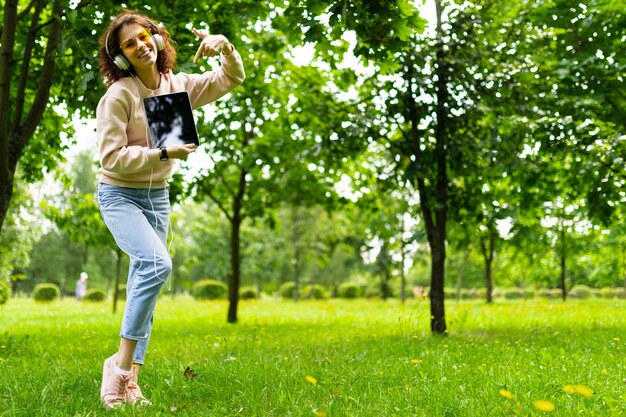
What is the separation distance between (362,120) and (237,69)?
4.04 meters

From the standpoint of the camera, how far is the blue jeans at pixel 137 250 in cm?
314

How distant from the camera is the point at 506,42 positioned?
7.46 m

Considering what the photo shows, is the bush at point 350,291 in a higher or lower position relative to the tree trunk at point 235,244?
lower

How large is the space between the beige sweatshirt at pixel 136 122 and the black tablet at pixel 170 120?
0.07m

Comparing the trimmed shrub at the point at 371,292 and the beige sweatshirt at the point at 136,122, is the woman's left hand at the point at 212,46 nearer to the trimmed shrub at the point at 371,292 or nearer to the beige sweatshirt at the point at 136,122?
the beige sweatshirt at the point at 136,122

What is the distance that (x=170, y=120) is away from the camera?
10.5 ft

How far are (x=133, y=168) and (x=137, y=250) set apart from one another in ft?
1.55

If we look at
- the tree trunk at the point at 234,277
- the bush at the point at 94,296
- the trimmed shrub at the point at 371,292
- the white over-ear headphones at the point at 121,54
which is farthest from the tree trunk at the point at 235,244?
the trimmed shrub at the point at 371,292

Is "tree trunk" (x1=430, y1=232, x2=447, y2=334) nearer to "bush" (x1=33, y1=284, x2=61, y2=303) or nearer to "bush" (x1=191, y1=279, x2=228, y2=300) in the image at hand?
"bush" (x1=191, y1=279, x2=228, y2=300)

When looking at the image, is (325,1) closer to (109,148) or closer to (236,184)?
(109,148)

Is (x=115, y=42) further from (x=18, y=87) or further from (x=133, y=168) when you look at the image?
(x=18, y=87)

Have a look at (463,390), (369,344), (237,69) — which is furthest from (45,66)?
(463,390)

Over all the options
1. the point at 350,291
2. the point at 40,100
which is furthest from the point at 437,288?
the point at 350,291

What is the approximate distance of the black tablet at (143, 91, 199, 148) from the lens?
3180 millimetres
